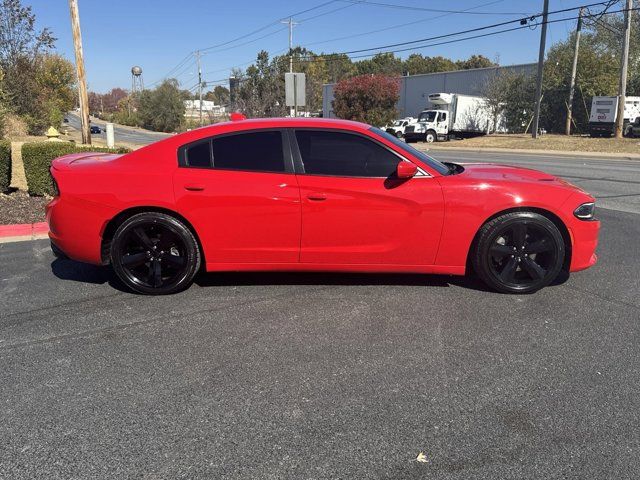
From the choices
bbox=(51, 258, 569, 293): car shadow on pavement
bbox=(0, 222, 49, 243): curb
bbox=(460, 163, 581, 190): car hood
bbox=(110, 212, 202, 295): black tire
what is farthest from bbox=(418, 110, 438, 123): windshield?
bbox=(110, 212, 202, 295): black tire

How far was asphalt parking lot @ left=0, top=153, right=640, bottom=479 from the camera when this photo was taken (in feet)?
7.79

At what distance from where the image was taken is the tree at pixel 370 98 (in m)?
39.9

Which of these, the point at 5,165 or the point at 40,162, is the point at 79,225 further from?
the point at 5,165

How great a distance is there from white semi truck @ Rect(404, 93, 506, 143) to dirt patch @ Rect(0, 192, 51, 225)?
31605mm

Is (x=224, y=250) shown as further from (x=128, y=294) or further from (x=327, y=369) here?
(x=327, y=369)

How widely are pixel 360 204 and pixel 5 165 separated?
706 centimetres

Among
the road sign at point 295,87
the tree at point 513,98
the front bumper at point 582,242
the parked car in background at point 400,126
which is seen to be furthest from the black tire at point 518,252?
the tree at point 513,98

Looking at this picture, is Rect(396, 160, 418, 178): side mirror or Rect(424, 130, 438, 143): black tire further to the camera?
Rect(424, 130, 438, 143): black tire

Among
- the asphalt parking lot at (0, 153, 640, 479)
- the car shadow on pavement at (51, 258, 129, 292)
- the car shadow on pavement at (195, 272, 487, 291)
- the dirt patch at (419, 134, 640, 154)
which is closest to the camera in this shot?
the asphalt parking lot at (0, 153, 640, 479)

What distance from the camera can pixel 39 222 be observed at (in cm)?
728

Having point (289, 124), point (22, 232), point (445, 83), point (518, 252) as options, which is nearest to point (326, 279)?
point (289, 124)

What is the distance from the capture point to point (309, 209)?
416 centimetres

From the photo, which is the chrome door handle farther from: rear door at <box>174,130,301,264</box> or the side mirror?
the side mirror

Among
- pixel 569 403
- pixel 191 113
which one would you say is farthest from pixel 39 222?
pixel 191 113
